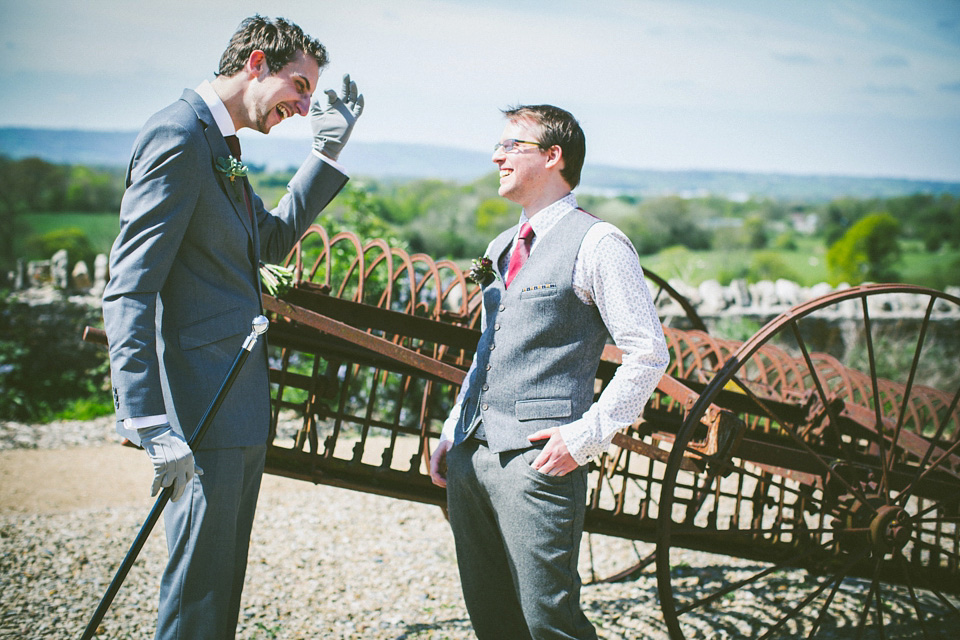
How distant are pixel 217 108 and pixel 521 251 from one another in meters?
0.97

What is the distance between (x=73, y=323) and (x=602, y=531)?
557 centimetres

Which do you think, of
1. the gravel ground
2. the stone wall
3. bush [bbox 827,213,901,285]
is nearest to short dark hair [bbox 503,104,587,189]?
the gravel ground

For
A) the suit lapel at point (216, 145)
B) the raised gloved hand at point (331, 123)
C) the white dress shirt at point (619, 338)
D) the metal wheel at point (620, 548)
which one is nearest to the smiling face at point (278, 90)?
the suit lapel at point (216, 145)

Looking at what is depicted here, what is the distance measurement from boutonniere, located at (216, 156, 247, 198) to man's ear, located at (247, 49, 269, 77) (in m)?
0.25

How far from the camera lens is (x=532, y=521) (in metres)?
2.10

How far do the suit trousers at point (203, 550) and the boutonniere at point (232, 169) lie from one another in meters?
0.75

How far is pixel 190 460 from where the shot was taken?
1838 mm

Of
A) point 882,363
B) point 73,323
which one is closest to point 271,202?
point 73,323

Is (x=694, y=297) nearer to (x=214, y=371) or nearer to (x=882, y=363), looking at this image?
(x=882, y=363)

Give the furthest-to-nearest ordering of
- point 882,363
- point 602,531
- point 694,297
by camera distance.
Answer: point 694,297 → point 882,363 → point 602,531

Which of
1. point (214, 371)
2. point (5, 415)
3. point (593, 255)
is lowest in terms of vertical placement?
point (5, 415)

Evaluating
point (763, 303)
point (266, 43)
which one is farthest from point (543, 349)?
point (763, 303)

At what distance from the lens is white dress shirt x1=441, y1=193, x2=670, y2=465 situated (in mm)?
1970

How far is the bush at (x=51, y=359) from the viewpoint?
20.8 feet
